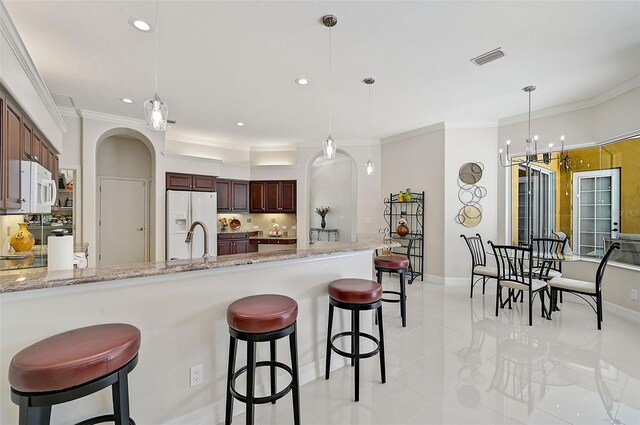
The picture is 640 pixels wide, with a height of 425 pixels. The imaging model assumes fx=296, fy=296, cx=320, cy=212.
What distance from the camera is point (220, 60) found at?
315 centimetres

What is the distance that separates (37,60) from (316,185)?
623 centimetres

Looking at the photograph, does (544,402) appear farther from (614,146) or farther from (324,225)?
(324,225)

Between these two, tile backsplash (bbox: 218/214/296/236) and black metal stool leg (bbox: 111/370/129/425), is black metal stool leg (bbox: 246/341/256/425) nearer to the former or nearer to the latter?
black metal stool leg (bbox: 111/370/129/425)

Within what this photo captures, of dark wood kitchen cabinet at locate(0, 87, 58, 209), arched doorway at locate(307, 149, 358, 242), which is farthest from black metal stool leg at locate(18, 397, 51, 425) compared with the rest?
arched doorway at locate(307, 149, 358, 242)

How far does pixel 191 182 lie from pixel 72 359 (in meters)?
5.10

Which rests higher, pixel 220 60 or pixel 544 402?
pixel 220 60

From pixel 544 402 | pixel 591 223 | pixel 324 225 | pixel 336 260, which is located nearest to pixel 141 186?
pixel 324 225

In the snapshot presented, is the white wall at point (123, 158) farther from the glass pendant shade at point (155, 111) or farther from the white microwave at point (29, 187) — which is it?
the glass pendant shade at point (155, 111)

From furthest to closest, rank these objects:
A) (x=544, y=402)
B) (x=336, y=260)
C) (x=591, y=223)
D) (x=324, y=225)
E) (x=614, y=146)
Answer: (x=324, y=225) → (x=591, y=223) → (x=614, y=146) → (x=336, y=260) → (x=544, y=402)

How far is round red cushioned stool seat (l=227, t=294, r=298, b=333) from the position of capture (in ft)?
5.33

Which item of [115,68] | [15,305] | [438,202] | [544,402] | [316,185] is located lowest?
[544,402]

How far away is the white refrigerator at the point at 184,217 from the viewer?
545 centimetres

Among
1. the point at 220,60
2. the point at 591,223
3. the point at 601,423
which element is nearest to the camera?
the point at 601,423

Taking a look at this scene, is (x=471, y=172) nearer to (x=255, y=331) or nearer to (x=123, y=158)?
(x=255, y=331)
